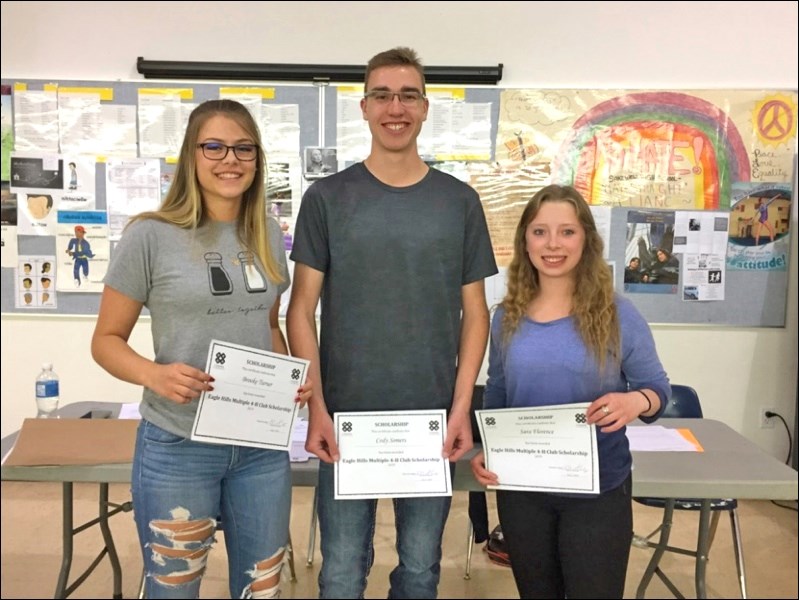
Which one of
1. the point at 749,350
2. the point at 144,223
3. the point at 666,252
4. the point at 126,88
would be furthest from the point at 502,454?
the point at 126,88

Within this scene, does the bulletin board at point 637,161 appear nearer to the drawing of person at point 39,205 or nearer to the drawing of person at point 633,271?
the drawing of person at point 633,271

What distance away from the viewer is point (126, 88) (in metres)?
3.37

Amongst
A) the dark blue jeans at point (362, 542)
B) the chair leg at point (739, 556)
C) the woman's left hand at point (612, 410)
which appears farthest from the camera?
the chair leg at point (739, 556)

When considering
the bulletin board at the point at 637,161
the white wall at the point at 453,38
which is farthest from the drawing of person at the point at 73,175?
the white wall at the point at 453,38

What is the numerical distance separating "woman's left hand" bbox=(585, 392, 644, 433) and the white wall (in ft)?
7.96

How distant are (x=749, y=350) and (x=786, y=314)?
11.3 inches

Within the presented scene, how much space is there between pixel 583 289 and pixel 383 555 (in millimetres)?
1826

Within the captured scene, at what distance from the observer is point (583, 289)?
148 centimetres

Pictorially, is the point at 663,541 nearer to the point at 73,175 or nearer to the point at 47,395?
the point at 47,395

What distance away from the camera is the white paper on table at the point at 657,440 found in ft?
6.33

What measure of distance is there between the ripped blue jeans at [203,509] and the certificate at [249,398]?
0.04 meters

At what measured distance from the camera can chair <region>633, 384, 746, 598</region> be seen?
2.15 metres

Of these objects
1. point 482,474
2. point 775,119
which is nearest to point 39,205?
point 482,474

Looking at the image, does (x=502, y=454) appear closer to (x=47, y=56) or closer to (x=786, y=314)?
(x=786, y=314)
